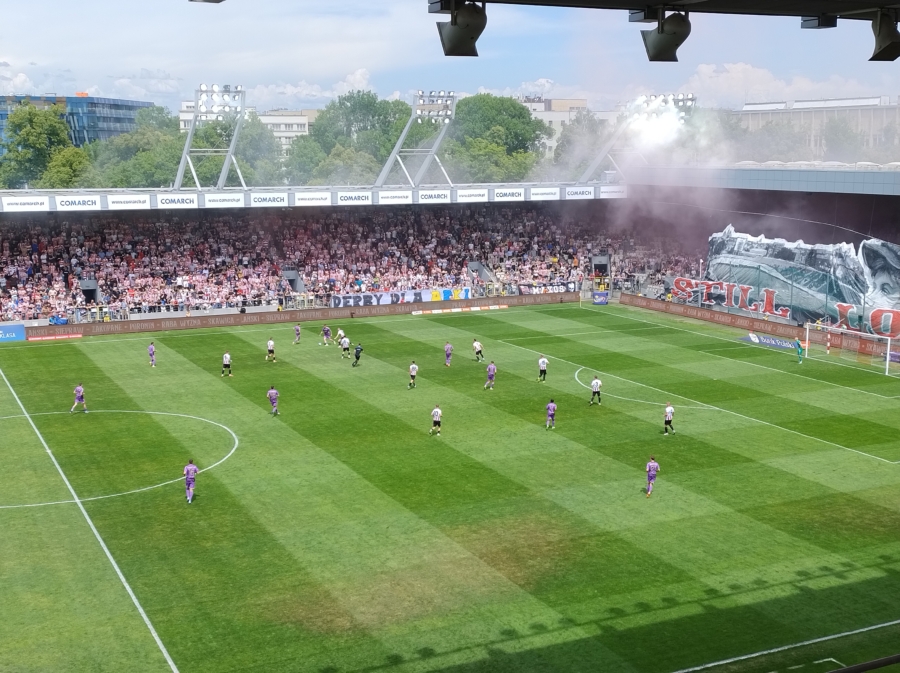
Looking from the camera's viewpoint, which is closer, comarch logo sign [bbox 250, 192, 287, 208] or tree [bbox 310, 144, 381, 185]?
comarch logo sign [bbox 250, 192, 287, 208]

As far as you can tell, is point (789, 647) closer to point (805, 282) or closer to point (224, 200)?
point (805, 282)

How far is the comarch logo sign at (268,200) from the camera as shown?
65000 mm

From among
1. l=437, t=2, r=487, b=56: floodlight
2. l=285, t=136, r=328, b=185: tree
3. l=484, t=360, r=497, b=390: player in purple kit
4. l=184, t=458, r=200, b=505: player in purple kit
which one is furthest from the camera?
l=285, t=136, r=328, b=185: tree

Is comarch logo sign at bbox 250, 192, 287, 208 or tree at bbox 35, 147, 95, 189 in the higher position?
tree at bbox 35, 147, 95, 189

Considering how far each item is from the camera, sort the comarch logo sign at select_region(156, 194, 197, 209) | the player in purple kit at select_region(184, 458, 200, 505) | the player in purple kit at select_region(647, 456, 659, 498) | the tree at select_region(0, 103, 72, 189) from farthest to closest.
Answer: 1. the tree at select_region(0, 103, 72, 189)
2. the comarch logo sign at select_region(156, 194, 197, 209)
3. the player in purple kit at select_region(647, 456, 659, 498)
4. the player in purple kit at select_region(184, 458, 200, 505)

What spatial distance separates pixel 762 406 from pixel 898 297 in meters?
19.5

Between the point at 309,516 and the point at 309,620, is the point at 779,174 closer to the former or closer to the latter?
the point at 309,516

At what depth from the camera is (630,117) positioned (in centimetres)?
7931

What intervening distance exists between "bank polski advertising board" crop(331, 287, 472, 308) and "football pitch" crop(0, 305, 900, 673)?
673 inches

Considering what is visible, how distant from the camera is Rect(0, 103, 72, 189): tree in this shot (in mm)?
111312

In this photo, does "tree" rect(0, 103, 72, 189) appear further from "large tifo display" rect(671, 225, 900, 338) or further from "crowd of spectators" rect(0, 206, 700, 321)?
"large tifo display" rect(671, 225, 900, 338)

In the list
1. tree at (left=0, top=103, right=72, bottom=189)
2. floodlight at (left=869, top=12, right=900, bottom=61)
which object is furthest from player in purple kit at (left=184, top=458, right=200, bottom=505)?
tree at (left=0, top=103, right=72, bottom=189)

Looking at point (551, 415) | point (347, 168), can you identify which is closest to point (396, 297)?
point (551, 415)

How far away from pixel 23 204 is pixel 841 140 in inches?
2768
